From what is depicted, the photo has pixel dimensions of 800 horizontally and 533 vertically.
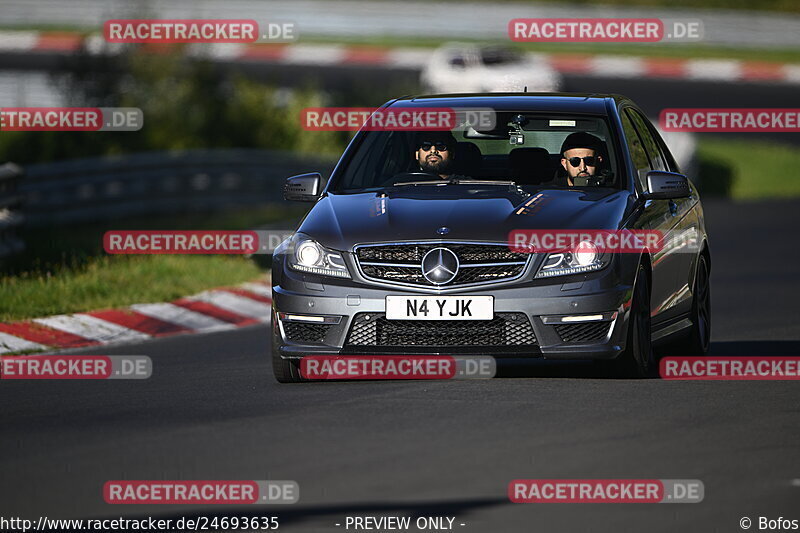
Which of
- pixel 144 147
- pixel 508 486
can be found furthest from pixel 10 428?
pixel 144 147

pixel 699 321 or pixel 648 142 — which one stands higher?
pixel 648 142

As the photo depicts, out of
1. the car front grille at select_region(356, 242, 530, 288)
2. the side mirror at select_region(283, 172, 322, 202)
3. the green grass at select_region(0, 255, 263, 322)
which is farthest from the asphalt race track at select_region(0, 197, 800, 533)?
the green grass at select_region(0, 255, 263, 322)

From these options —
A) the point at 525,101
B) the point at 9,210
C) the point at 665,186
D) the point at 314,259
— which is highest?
the point at 525,101

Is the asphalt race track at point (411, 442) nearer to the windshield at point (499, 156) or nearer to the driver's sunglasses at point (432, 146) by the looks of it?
the windshield at point (499, 156)

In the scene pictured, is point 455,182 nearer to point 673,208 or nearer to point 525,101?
point 525,101

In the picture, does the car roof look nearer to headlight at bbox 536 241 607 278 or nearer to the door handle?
the door handle

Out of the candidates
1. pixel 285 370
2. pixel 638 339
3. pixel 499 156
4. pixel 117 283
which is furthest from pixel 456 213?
A: pixel 117 283

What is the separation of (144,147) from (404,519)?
827 inches

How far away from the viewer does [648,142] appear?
1153 centimetres

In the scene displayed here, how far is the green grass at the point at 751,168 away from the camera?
105 ft

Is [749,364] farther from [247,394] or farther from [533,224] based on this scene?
[247,394]

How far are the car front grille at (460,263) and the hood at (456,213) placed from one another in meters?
0.05

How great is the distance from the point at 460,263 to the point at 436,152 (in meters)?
1.52

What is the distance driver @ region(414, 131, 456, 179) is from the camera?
35.0 feet
